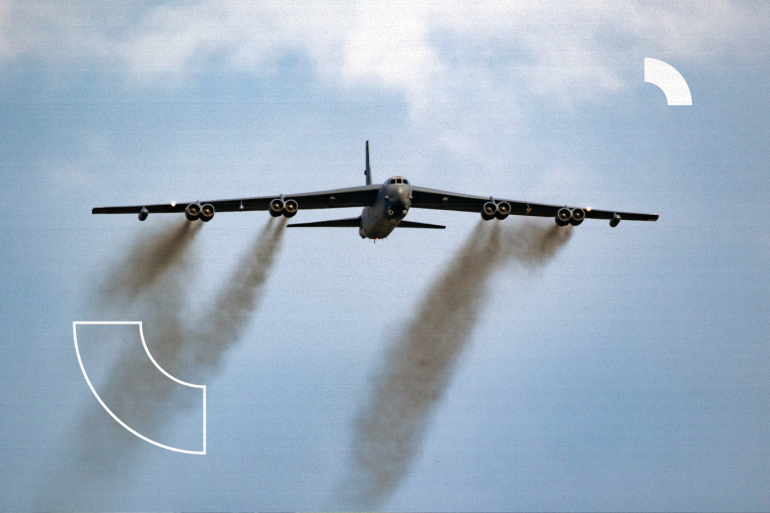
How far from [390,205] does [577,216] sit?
9840 millimetres

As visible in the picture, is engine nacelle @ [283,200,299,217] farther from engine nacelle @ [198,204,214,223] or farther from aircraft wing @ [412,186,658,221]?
aircraft wing @ [412,186,658,221]

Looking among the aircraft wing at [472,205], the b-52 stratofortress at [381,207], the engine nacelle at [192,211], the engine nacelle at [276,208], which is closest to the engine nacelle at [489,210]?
the b-52 stratofortress at [381,207]

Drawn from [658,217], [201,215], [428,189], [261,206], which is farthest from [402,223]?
[658,217]

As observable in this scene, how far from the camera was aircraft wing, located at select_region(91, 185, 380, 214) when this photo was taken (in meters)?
47.3

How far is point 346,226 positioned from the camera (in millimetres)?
51406

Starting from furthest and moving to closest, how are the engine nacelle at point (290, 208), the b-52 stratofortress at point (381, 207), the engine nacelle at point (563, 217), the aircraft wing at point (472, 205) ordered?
the aircraft wing at point (472, 205) → the engine nacelle at point (563, 217) → the engine nacelle at point (290, 208) → the b-52 stratofortress at point (381, 207)

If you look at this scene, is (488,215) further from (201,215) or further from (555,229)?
(201,215)

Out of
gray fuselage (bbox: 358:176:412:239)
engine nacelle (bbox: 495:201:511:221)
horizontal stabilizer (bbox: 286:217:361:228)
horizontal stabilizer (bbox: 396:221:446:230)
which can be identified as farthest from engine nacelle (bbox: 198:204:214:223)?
engine nacelle (bbox: 495:201:511:221)

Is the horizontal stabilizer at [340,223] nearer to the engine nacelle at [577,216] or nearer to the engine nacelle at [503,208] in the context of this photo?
the engine nacelle at [503,208]

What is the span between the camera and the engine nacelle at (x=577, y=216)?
48.6 m

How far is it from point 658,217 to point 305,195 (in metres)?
19.1

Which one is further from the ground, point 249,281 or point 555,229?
point 555,229

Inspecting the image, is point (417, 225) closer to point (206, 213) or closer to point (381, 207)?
point (381, 207)

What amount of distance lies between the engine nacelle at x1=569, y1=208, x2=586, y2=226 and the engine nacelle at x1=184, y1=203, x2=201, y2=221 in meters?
18.1
